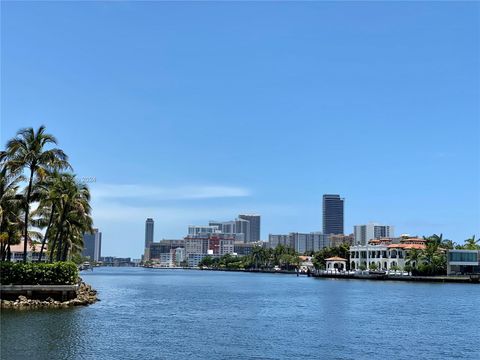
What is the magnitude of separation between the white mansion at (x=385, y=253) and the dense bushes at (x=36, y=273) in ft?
453

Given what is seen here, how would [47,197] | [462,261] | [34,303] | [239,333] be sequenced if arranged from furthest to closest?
1. [462,261]
2. [47,197]
3. [34,303]
4. [239,333]

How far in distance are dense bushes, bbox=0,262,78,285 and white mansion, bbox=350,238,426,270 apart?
137984mm

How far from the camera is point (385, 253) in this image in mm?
185500

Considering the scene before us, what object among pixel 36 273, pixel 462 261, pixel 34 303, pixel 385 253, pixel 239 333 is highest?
pixel 385 253

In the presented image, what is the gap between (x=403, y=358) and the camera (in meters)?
36.6

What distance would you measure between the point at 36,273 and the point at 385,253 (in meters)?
145

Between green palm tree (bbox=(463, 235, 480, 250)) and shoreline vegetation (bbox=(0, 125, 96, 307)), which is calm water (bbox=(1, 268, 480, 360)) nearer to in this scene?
shoreline vegetation (bbox=(0, 125, 96, 307))

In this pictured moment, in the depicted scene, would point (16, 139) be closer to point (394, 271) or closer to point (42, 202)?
point (42, 202)

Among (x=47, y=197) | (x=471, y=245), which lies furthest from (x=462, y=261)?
(x=47, y=197)

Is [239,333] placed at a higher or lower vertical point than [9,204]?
lower

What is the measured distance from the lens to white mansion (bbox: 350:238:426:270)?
7121 inches

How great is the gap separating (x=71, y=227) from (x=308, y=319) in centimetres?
3914

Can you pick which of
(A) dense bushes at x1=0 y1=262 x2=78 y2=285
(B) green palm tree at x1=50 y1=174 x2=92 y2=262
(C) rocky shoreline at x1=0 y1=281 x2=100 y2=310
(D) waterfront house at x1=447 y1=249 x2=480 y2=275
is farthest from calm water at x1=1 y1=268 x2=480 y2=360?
(D) waterfront house at x1=447 y1=249 x2=480 y2=275

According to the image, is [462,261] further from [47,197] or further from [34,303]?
[34,303]
